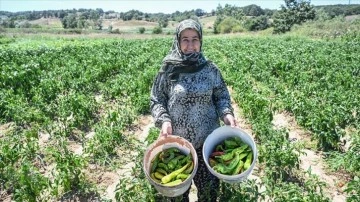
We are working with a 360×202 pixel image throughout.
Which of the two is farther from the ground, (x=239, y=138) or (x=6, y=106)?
(x=239, y=138)

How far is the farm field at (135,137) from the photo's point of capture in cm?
419

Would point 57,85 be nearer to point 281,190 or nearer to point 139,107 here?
point 139,107

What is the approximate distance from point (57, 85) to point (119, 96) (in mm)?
1692

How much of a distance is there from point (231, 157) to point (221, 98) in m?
0.60

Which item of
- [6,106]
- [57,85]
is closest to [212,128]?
[6,106]

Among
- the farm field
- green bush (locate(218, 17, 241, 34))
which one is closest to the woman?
the farm field

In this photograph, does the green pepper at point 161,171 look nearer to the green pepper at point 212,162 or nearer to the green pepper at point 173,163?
the green pepper at point 173,163

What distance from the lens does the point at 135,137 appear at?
675 centimetres

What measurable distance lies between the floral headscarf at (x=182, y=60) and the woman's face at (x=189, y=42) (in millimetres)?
32

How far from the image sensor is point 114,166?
5.29m

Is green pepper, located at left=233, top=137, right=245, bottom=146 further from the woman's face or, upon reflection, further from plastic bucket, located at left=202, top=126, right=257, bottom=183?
the woman's face

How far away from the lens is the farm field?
419cm

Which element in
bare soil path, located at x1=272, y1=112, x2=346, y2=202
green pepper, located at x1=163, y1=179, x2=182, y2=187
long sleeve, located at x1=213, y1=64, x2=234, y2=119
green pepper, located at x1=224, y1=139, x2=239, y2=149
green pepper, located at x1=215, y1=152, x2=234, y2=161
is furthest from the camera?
bare soil path, located at x1=272, y1=112, x2=346, y2=202

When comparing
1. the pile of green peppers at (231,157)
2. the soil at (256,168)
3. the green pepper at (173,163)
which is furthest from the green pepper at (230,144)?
the soil at (256,168)
